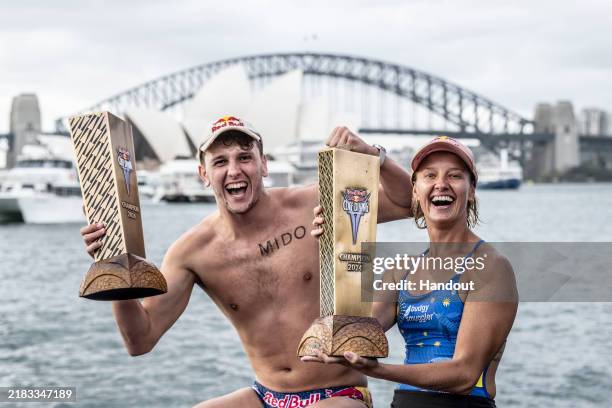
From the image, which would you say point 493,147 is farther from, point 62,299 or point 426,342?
point 426,342

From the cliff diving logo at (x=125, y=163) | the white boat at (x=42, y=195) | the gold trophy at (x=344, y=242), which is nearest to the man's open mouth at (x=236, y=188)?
the cliff diving logo at (x=125, y=163)

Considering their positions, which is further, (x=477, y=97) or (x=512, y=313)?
(x=477, y=97)

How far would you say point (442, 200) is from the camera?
294 cm

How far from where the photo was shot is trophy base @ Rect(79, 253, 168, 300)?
9.45 ft

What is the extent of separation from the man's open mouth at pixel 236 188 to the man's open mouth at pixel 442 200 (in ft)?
2.50

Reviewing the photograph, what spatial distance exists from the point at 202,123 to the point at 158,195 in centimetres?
794

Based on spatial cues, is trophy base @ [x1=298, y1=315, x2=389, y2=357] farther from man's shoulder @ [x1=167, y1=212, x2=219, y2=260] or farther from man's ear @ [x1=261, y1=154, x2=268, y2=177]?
man's shoulder @ [x1=167, y1=212, x2=219, y2=260]

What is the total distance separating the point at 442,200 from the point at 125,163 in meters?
0.97

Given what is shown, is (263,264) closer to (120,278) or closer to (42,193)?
(120,278)

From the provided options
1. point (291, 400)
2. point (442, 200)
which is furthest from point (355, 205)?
point (291, 400)

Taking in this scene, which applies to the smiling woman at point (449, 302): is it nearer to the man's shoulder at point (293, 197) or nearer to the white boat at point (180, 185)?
the man's shoulder at point (293, 197)

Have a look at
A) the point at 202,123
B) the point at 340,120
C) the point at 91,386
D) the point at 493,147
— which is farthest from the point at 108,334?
the point at 493,147

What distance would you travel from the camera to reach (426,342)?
9.66ft

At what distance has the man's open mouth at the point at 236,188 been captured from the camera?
3428mm
